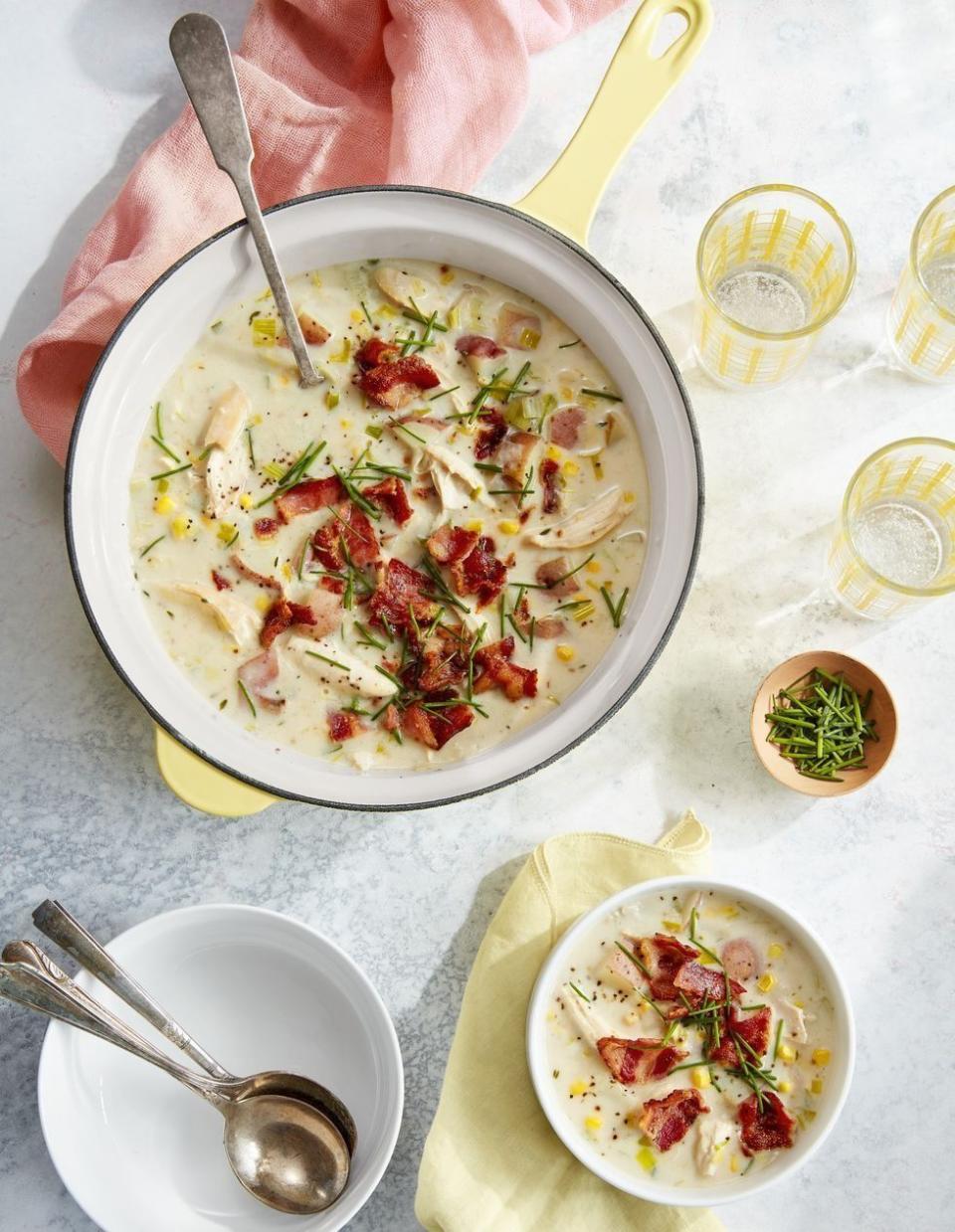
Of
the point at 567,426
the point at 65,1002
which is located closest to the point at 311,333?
the point at 567,426

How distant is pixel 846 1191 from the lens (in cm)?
269

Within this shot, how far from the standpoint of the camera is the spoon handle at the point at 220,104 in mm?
2146

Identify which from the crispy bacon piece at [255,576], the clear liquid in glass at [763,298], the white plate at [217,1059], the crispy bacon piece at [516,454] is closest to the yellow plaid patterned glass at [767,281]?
the clear liquid in glass at [763,298]

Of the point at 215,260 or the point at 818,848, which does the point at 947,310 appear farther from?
the point at 215,260

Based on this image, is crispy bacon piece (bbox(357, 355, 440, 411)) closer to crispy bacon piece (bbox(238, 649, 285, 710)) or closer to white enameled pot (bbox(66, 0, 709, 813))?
white enameled pot (bbox(66, 0, 709, 813))

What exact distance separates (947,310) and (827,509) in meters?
0.47

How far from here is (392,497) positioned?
97.3 inches

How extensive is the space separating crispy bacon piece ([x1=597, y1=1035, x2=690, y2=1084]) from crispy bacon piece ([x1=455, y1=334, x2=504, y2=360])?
138cm

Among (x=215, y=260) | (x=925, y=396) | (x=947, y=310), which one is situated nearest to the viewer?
(x=215, y=260)

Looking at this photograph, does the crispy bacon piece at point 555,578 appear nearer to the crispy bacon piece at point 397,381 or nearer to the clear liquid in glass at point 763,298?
the crispy bacon piece at point 397,381

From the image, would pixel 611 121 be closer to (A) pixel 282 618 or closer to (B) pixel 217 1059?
(A) pixel 282 618

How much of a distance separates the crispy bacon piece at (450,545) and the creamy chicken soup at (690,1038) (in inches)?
30.9

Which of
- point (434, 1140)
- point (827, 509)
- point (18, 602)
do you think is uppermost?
point (827, 509)

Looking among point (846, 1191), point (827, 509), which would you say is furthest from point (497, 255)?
point (846, 1191)
